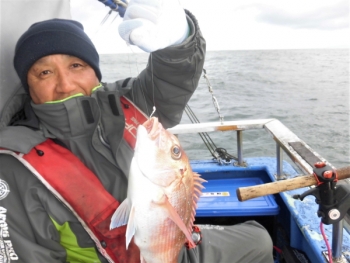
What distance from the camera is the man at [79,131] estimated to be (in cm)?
167

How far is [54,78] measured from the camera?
198 cm

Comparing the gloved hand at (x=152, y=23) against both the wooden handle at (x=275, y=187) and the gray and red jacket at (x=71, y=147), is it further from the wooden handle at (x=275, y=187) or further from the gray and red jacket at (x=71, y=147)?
the wooden handle at (x=275, y=187)

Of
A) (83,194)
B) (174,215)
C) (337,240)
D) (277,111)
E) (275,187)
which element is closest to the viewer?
(174,215)

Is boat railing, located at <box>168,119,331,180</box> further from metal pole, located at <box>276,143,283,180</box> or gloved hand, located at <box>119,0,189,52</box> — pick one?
gloved hand, located at <box>119,0,189,52</box>

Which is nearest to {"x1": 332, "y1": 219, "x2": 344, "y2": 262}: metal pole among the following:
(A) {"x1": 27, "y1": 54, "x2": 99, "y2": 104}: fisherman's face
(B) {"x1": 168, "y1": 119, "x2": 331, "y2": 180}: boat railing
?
(B) {"x1": 168, "y1": 119, "x2": 331, "y2": 180}: boat railing

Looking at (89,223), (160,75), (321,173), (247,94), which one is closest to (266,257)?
(321,173)

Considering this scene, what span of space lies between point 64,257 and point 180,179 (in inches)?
31.8

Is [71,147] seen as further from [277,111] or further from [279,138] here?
[277,111]

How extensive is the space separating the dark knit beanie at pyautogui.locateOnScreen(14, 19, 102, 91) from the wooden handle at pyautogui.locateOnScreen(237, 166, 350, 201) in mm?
1284


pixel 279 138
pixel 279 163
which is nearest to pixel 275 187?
pixel 279 138

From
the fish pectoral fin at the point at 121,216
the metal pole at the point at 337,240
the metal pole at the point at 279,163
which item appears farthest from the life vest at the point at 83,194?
the metal pole at the point at 279,163

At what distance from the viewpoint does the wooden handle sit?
1.87 m

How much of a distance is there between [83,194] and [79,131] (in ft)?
1.31

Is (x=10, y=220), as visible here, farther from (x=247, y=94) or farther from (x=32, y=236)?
(x=247, y=94)
